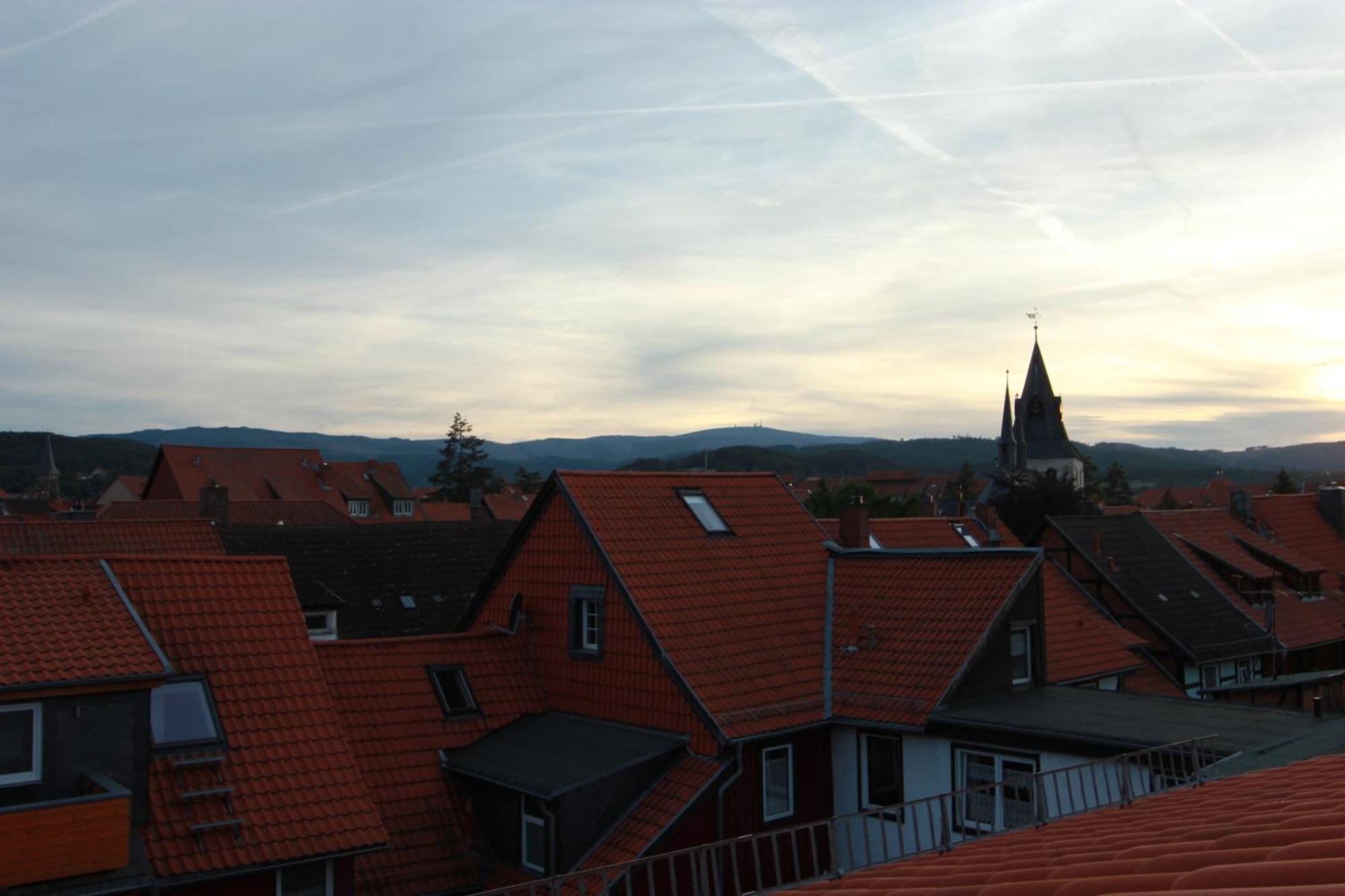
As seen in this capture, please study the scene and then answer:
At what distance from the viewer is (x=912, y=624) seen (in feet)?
62.6

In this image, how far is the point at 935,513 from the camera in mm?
62438

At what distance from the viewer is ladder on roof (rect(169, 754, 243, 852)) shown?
12516mm

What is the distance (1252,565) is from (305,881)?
34.9 meters

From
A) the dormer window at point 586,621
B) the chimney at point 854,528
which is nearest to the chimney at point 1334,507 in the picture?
the chimney at point 854,528

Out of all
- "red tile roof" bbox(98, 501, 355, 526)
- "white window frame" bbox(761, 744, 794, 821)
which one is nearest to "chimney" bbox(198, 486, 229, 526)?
"red tile roof" bbox(98, 501, 355, 526)

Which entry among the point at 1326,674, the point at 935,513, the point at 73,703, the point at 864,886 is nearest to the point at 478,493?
the point at 935,513

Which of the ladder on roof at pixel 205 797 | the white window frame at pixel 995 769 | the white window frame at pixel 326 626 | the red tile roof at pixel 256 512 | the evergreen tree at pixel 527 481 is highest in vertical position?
the evergreen tree at pixel 527 481

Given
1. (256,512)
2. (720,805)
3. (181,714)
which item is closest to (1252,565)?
(720,805)

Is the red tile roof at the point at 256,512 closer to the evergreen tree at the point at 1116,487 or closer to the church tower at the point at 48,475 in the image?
the evergreen tree at the point at 1116,487

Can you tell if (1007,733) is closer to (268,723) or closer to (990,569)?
(990,569)

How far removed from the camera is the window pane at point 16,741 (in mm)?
11406

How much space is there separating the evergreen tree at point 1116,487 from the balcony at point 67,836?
412ft

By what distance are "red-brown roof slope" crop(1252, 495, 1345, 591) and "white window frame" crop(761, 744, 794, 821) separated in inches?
1300

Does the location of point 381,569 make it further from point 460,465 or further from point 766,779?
point 460,465
